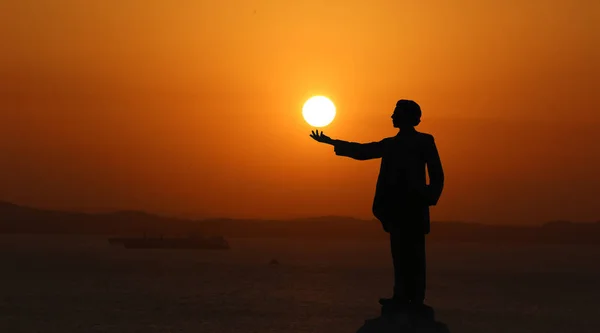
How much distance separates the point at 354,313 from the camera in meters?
12.4

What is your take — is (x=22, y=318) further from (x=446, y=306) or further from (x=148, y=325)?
(x=446, y=306)

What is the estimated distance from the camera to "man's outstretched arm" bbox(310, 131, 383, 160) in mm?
12227

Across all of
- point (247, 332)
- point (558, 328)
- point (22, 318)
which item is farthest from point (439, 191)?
point (22, 318)

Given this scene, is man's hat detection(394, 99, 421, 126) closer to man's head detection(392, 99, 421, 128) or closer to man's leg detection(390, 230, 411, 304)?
man's head detection(392, 99, 421, 128)

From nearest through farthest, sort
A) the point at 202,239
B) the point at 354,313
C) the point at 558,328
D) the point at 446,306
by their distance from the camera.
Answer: the point at 558,328
the point at 354,313
the point at 446,306
the point at 202,239

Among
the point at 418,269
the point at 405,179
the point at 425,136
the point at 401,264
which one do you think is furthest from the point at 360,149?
the point at 418,269

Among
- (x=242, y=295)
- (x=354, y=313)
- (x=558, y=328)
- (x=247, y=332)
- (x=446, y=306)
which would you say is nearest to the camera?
(x=247, y=332)

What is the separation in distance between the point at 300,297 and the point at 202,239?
178992mm

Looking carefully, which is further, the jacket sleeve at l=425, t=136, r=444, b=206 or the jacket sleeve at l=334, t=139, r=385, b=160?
the jacket sleeve at l=334, t=139, r=385, b=160

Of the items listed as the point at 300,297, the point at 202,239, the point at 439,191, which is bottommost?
the point at 202,239

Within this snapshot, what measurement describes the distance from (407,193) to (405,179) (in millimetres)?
184

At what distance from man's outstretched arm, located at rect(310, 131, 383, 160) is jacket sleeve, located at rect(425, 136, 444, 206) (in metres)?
0.64

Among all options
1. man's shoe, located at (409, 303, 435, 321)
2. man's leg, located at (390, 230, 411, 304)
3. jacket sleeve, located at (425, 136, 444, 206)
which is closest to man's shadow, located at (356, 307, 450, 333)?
man's shoe, located at (409, 303, 435, 321)

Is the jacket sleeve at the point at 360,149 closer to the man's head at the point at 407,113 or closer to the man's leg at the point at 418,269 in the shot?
the man's head at the point at 407,113
